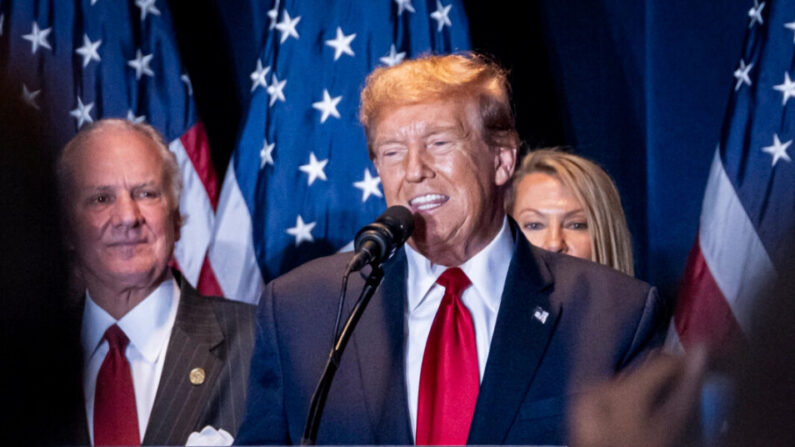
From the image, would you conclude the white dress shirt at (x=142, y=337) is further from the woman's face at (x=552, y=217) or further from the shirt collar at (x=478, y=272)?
the woman's face at (x=552, y=217)

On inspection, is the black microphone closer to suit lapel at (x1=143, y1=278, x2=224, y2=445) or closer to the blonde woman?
suit lapel at (x1=143, y1=278, x2=224, y2=445)

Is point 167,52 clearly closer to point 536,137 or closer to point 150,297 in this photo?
point 150,297

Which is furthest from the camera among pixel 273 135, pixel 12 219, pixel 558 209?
pixel 273 135

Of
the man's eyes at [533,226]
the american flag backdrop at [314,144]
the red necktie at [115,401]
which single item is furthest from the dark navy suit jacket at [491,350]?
the american flag backdrop at [314,144]

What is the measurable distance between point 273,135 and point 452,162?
1.28 meters

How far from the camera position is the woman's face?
11.0 ft

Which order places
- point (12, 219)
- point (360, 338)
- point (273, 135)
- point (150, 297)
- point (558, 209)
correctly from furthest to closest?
1. point (273, 135)
2. point (558, 209)
3. point (150, 297)
4. point (360, 338)
5. point (12, 219)

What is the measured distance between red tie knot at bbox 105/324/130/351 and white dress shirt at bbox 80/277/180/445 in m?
0.01

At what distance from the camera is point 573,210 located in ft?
11.1

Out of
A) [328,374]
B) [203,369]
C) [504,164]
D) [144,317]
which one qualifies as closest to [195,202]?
[144,317]

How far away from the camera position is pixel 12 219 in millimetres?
534

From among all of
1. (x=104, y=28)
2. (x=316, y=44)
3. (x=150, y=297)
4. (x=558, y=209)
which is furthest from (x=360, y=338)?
(x=104, y=28)

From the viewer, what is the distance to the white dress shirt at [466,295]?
2289 millimetres

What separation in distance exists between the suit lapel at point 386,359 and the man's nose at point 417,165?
0.21m
